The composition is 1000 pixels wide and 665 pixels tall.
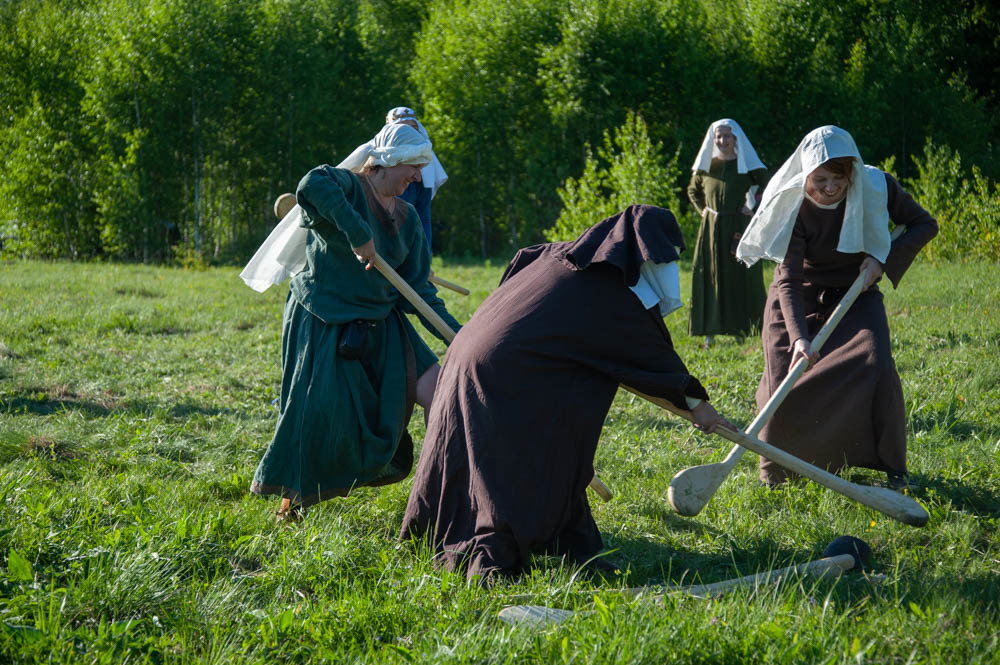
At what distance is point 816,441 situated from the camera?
4.43 meters

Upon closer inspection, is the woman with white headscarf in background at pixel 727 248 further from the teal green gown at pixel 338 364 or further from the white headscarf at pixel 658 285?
the white headscarf at pixel 658 285

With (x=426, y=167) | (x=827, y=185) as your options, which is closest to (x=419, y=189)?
(x=426, y=167)

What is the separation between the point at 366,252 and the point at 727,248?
5.36 metres

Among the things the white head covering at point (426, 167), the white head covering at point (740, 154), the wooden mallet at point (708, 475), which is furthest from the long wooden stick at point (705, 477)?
the white head covering at point (740, 154)

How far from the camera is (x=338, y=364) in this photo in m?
3.96

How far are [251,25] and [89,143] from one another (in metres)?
3.84

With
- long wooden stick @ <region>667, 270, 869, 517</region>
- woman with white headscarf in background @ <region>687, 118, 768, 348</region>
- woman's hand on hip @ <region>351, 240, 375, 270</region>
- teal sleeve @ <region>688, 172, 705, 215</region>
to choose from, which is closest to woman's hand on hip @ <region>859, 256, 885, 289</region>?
long wooden stick @ <region>667, 270, 869, 517</region>

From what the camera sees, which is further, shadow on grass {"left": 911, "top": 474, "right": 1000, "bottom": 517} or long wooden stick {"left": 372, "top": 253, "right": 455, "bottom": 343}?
shadow on grass {"left": 911, "top": 474, "right": 1000, "bottom": 517}

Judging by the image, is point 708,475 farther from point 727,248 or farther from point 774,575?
point 727,248

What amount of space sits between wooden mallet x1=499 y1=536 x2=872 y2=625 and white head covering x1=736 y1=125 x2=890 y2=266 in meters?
1.53

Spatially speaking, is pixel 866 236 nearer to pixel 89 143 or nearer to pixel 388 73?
pixel 89 143

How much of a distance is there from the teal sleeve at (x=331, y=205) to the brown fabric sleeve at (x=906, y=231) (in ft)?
8.46

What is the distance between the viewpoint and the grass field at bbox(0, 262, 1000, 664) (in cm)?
254

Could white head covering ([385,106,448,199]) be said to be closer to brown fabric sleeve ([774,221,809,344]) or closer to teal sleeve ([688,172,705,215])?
brown fabric sleeve ([774,221,809,344])
